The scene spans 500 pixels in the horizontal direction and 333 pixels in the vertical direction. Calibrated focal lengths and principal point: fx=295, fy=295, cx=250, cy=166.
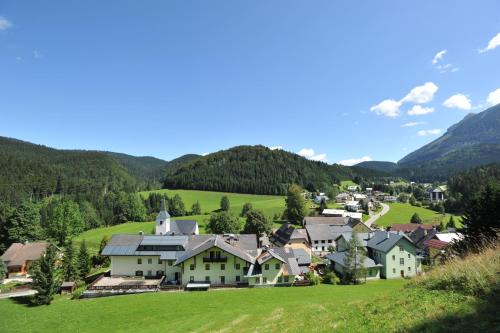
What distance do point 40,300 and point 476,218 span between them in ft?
163

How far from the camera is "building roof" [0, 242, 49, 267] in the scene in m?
55.9

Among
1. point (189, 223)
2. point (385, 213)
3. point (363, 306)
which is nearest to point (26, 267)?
point (189, 223)

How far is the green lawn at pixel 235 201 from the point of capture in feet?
410

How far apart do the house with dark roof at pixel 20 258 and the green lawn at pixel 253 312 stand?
23086mm

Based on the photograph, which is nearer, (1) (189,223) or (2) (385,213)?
(1) (189,223)

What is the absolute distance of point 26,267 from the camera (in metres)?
56.5

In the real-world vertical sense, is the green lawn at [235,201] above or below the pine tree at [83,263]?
above

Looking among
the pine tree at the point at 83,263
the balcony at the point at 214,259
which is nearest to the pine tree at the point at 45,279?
the pine tree at the point at 83,263

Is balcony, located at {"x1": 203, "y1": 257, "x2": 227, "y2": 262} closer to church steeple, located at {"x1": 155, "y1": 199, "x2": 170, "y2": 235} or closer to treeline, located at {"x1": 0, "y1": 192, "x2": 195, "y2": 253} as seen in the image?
church steeple, located at {"x1": 155, "y1": 199, "x2": 170, "y2": 235}

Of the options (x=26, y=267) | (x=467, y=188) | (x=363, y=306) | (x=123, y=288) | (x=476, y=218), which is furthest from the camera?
(x=467, y=188)

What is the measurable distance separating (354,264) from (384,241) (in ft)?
40.9

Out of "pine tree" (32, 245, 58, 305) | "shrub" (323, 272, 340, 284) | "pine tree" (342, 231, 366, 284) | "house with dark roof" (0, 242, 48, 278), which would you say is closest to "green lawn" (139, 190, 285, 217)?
"shrub" (323, 272, 340, 284)

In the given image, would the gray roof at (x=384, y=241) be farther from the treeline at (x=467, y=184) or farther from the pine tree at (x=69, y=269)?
the treeline at (x=467, y=184)

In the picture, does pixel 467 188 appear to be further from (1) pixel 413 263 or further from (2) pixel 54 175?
(2) pixel 54 175
